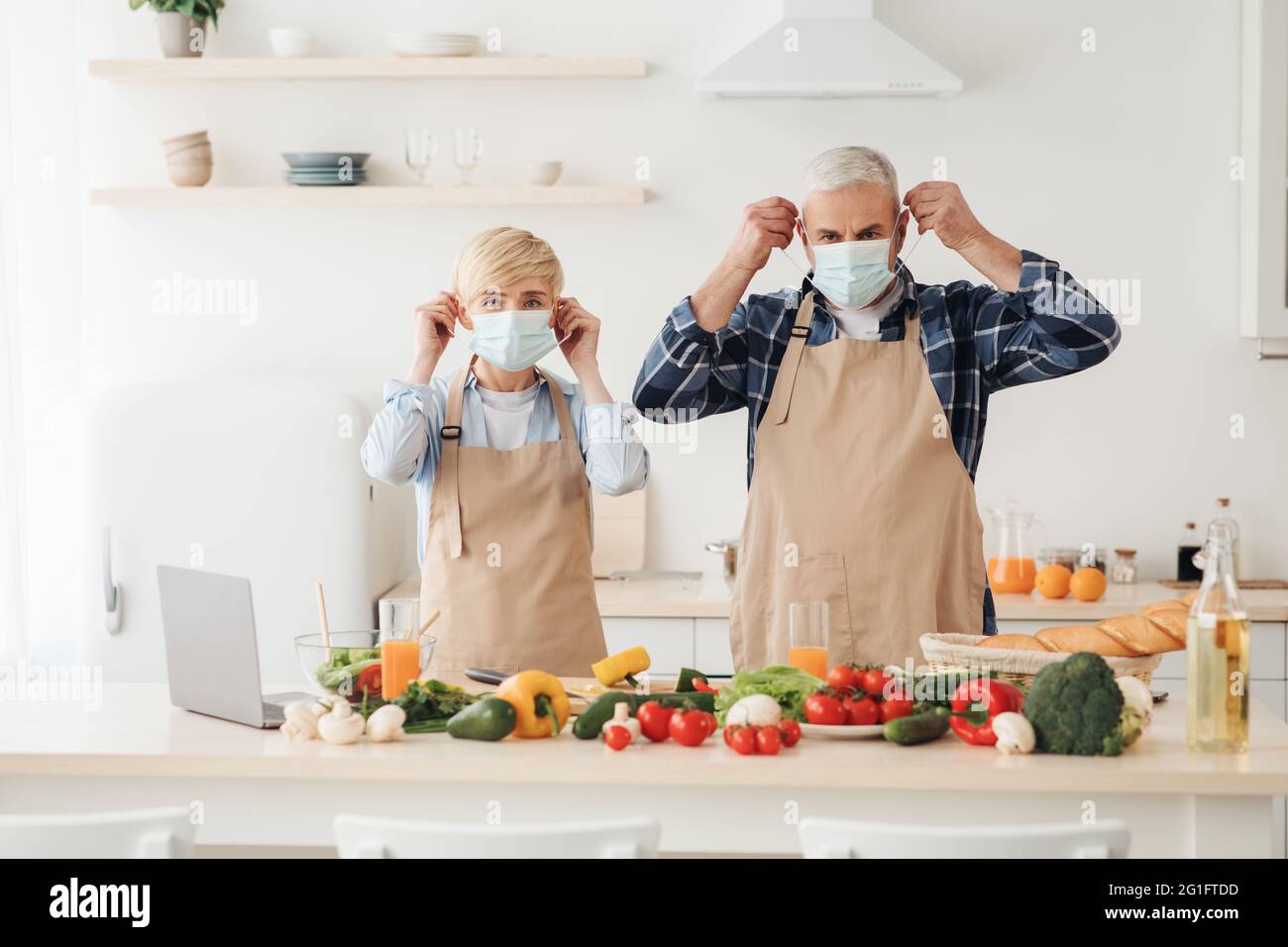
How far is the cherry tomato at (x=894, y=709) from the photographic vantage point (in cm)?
174

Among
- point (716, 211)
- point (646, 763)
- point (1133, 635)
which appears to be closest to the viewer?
point (646, 763)

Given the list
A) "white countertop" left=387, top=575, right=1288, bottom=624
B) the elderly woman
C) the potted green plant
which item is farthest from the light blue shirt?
the potted green plant

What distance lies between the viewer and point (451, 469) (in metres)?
2.41

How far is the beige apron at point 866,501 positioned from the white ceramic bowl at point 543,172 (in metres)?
1.42

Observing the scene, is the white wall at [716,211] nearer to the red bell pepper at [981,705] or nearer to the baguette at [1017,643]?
the baguette at [1017,643]

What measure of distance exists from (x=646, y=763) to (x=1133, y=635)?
709 mm

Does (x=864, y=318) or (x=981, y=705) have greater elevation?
(x=864, y=318)

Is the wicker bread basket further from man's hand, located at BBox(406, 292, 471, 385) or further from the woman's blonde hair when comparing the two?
man's hand, located at BBox(406, 292, 471, 385)

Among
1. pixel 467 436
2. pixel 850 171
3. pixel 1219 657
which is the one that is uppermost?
pixel 850 171

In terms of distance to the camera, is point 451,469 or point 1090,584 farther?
point 1090,584

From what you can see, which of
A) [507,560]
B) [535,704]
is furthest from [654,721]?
[507,560]

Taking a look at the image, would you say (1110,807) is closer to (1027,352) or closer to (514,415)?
(1027,352)

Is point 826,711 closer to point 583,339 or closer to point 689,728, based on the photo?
point 689,728
